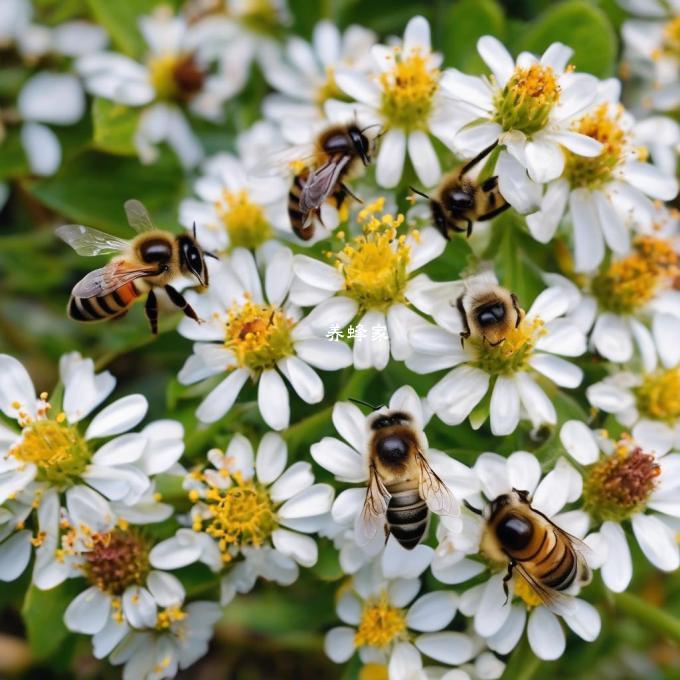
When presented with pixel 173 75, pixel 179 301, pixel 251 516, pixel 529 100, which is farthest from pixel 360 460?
pixel 173 75

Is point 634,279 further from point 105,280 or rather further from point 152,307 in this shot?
point 105,280

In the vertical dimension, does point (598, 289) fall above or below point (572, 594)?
above

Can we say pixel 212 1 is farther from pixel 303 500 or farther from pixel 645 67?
pixel 303 500

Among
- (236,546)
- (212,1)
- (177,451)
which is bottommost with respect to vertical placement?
(236,546)

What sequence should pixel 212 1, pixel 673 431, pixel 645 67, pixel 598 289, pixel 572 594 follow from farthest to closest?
pixel 212 1 < pixel 645 67 < pixel 598 289 < pixel 673 431 < pixel 572 594

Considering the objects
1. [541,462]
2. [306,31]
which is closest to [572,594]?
[541,462]

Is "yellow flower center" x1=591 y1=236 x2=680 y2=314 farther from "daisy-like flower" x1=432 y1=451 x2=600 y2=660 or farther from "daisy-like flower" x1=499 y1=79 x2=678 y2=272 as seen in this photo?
"daisy-like flower" x1=432 y1=451 x2=600 y2=660

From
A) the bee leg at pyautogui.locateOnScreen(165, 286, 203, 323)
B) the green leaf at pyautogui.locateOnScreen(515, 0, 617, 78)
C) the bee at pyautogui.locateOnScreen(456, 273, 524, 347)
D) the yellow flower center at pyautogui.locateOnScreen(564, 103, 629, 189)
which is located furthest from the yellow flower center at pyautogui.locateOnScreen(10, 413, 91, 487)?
the green leaf at pyautogui.locateOnScreen(515, 0, 617, 78)
